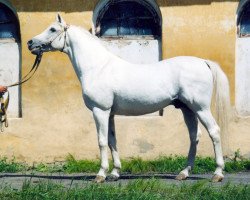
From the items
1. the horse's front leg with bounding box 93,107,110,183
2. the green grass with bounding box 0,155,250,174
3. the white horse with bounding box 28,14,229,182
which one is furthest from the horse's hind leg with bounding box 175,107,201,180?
the horse's front leg with bounding box 93,107,110,183

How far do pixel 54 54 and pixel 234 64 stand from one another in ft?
10.1

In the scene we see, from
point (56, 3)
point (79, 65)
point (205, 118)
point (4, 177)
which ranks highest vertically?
point (56, 3)

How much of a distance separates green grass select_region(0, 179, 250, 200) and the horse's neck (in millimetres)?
2115

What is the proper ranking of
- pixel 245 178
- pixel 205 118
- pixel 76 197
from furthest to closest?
pixel 245 178 < pixel 205 118 < pixel 76 197

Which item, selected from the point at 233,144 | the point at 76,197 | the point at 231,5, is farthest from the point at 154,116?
the point at 76,197

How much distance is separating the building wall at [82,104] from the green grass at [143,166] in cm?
27

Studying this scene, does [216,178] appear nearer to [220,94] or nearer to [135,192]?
[220,94]

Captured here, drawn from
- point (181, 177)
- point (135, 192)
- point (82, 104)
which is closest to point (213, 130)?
point (181, 177)

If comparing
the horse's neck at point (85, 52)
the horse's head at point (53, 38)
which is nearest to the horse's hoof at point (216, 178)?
the horse's neck at point (85, 52)

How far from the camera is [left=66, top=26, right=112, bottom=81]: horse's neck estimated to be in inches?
465

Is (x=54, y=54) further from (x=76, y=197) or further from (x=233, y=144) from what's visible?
(x=76, y=197)

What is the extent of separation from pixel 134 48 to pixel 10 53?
2.18 meters

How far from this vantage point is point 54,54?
14.2 metres

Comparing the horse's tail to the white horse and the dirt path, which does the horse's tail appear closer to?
the white horse
